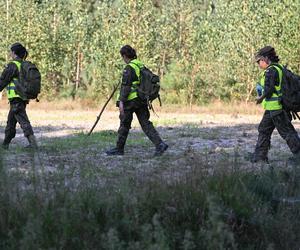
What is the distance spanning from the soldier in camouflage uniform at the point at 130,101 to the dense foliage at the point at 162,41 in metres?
23.6

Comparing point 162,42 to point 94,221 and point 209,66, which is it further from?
point 94,221

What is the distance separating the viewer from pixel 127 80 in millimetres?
12203

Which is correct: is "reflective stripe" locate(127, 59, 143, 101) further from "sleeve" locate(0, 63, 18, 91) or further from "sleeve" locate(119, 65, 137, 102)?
"sleeve" locate(0, 63, 18, 91)

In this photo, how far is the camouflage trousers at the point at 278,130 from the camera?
438 inches

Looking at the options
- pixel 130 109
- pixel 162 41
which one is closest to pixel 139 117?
pixel 130 109

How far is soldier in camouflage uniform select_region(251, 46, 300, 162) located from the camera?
11.0m

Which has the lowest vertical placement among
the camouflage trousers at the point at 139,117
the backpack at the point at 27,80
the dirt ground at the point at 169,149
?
the dirt ground at the point at 169,149

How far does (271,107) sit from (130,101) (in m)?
2.87

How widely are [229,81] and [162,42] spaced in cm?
647

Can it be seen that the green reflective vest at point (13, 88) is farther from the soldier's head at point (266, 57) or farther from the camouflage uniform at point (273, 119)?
the camouflage uniform at point (273, 119)

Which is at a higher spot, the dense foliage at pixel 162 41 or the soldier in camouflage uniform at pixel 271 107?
the dense foliage at pixel 162 41

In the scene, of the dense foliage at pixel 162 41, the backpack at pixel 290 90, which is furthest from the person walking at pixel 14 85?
the dense foliage at pixel 162 41

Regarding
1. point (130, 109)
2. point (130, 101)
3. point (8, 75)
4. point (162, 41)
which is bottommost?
point (130, 109)

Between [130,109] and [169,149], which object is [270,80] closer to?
[130,109]
